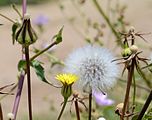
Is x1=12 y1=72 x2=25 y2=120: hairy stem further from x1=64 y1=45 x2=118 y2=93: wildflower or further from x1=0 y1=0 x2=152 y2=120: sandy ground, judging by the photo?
x1=0 y1=0 x2=152 y2=120: sandy ground

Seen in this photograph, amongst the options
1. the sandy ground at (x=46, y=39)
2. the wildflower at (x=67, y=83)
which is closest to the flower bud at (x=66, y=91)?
the wildflower at (x=67, y=83)

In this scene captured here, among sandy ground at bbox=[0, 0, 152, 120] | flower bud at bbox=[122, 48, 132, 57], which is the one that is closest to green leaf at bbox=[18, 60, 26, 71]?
flower bud at bbox=[122, 48, 132, 57]

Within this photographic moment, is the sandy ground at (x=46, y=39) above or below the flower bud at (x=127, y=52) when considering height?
above

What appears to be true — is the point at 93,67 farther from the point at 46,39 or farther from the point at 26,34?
the point at 46,39

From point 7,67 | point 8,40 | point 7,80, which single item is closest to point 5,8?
point 8,40

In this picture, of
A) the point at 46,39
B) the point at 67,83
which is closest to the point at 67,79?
the point at 67,83

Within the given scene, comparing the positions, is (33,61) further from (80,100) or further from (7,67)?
(7,67)

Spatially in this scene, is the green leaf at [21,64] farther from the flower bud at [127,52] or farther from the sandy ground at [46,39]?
the sandy ground at [46,39]
